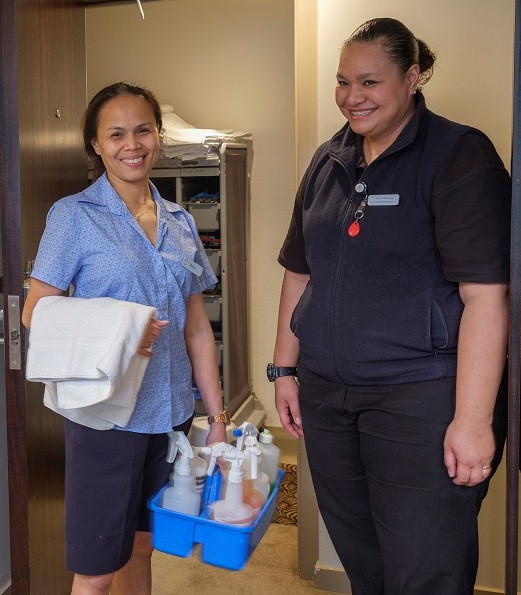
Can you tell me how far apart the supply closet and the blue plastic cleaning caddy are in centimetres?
214

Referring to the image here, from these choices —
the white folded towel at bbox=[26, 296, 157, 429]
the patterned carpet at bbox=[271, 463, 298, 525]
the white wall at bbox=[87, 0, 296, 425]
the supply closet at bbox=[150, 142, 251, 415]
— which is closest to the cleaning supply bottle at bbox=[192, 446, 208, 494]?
the white folded towel at bbox=[26, 296, 157, 429]

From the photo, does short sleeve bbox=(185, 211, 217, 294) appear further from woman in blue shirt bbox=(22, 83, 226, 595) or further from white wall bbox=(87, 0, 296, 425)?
white wall bbox=(87, 0, 296, 425)

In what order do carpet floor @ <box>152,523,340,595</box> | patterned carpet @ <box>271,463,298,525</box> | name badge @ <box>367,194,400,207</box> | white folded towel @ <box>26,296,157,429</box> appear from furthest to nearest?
patterned carpet @ <box>271,463,298,525</box>, carpet floor @ <box>152,523,340,595</box>, name badge @ <box>367,194,400,207</box>, white folded towel @ <box>26,296,157,429</box>

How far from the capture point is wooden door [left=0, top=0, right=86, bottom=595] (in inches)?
72.1

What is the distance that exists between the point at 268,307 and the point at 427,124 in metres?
2.68

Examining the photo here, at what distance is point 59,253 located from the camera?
153cm

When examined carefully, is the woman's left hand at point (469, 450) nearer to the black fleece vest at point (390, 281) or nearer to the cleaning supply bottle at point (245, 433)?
the black fleece vest at point (390, 281)

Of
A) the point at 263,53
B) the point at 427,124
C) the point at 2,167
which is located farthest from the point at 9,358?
the point at 263,53

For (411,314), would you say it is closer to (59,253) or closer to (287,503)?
(59,253)

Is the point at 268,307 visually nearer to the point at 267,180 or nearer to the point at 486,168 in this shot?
the point at 267,180

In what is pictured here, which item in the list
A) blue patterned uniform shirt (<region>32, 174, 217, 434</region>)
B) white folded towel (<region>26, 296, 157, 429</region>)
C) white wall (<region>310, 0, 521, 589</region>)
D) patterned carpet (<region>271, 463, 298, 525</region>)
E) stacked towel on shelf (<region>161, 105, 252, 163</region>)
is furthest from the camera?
stacked towel on shelf (<region>161, 105, 252, 163</region>)

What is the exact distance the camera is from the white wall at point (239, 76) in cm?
391

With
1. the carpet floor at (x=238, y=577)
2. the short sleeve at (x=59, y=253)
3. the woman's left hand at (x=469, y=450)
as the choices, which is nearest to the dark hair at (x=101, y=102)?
the short sleeve at (x=59, y=253)

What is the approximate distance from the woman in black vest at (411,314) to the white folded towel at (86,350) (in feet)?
1.37
